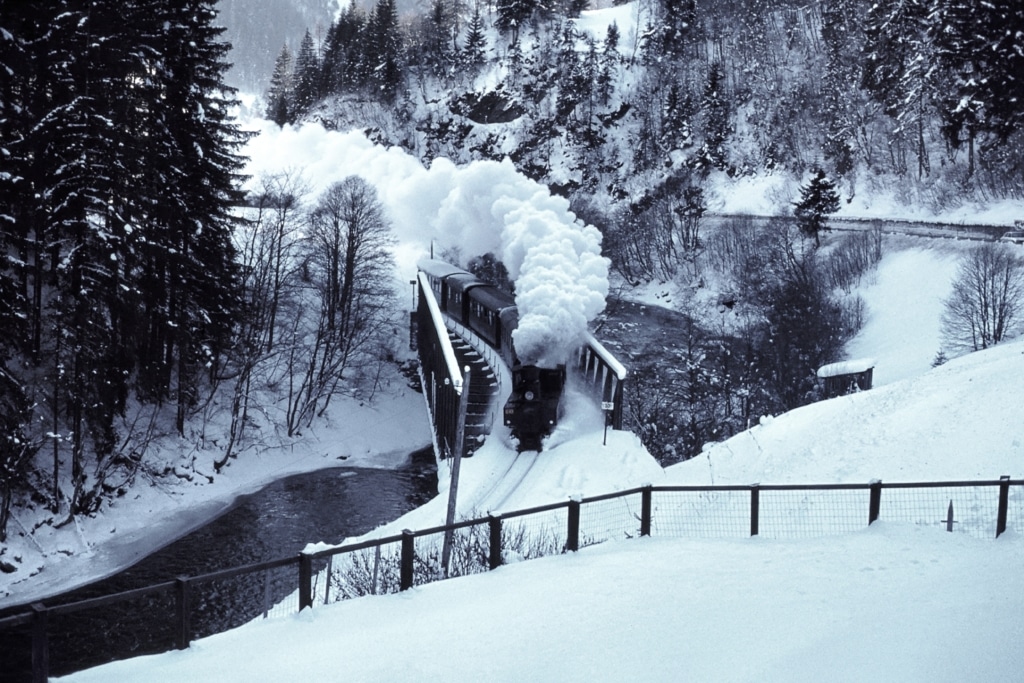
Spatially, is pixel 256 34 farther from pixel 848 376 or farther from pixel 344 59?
pixel 848 376

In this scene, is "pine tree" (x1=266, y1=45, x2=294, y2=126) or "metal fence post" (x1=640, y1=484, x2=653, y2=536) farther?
"pine tree" (x1=266, y1=45, x2=294, y2=126)

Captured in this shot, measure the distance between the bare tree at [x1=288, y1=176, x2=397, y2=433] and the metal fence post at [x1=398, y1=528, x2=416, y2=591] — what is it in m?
29.9

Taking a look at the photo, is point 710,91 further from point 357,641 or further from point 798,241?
point 357,641

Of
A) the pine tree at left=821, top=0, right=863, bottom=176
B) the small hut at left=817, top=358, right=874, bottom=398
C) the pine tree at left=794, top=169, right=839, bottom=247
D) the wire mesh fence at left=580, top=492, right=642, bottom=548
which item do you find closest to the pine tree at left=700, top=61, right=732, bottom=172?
the pine tree at left=821, top=0, right=863, bottom=176

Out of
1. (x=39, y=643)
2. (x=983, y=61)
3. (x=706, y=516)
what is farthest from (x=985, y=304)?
(x=39, y=643)

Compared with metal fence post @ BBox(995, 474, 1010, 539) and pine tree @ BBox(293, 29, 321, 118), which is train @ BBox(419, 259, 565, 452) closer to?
metal fence post @ BBox(995, 474, 1010, 539)

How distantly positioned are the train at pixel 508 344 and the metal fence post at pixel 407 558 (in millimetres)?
13959

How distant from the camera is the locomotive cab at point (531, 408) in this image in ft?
79.8

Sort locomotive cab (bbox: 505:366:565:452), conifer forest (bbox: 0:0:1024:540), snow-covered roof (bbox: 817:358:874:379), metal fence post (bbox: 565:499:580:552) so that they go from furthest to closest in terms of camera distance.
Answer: snow-covered roof (bbox: 817:358:874:379)
locomotive cab (bbox: 505:366:565:452)
conifer forest (bbox: 0:0:1024:540)
metal fence post (bbox: 565:499:580:552)

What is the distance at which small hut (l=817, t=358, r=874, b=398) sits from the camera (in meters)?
30.5

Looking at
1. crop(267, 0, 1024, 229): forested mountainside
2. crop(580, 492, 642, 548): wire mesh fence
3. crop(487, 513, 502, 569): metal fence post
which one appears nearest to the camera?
crop(487, 513, 502, 569): metal fence post

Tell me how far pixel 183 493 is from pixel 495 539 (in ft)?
64.2

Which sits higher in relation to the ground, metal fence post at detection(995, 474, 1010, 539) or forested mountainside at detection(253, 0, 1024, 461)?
forested mountainside at detection(253, 0, 1024, 461)

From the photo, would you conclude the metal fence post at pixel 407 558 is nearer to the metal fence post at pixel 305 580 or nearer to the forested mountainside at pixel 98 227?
the metal fence post at pixel 305 580
